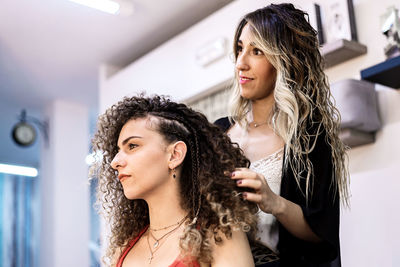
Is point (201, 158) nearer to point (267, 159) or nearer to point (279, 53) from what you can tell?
point (267, 159)

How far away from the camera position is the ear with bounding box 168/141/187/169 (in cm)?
152

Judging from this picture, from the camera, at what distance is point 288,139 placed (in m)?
1.51

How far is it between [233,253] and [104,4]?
10.7 ft

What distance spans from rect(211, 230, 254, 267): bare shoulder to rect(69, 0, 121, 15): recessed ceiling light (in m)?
3.16

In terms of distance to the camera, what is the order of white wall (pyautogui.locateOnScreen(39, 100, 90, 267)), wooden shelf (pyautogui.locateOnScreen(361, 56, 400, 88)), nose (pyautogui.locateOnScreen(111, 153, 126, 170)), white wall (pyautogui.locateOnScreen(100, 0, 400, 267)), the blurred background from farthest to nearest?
white wall (pyautogui.locateOnScreen(39, 100, 90, 267)) → the blurred background → white wall (pyautogui.locateOnScreen(100, 0, 400, 267)) → wooden shelf (pyautogui.locateOnScreen(361, 56, 400, 88)) → nose (pyautogui.locateOnScreen(111, 153, 126, 170))

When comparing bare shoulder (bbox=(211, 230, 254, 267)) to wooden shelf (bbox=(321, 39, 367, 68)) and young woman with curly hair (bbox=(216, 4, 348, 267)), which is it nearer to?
young woman with curly hair (bbox=(216, 4, 348, 267))

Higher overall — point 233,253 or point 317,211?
point 317,211

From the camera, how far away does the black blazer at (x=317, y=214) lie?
1.43m

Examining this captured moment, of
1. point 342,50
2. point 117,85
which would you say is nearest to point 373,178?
point 342,50

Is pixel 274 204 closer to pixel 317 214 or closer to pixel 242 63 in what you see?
pixel 317 214

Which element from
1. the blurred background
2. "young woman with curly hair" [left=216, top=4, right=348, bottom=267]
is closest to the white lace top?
"young woman with curly hair" [left=216, top=4, right=348, bottom=267]

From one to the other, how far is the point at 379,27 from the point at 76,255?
174 inches

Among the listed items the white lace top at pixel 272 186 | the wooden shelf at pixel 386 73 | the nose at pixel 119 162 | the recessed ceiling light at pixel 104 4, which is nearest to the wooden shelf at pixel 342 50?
the wooden shelf at pixel 386 73

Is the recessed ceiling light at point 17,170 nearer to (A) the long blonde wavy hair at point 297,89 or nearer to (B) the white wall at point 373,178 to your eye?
(B) the white wall at point 373,178
